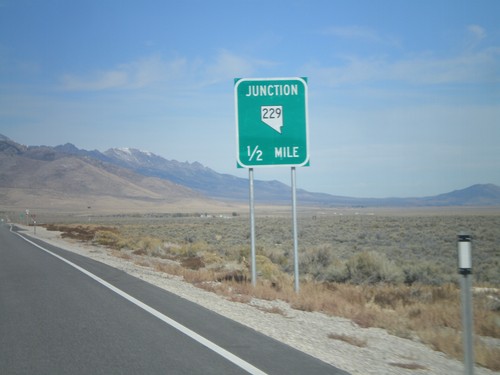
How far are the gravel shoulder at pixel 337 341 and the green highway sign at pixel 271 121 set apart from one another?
3.67 m

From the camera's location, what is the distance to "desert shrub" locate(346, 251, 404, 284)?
1872 cm

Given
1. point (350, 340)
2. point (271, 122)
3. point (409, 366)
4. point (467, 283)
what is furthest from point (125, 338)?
point (271, 122)

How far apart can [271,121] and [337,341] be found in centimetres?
708

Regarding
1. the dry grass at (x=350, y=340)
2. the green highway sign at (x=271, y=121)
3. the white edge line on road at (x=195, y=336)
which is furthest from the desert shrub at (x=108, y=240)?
the dry grass at (x=350, y=340)

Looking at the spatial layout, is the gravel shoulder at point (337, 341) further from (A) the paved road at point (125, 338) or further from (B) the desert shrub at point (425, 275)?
(B) the desert shrub at point (425, 275)

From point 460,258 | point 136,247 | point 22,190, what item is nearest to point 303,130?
point 460,258

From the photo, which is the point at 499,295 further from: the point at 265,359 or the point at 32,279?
the point at 32,279

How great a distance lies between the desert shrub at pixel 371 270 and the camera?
18719 mm

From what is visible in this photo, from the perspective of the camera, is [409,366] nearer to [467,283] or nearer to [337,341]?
[337,341]

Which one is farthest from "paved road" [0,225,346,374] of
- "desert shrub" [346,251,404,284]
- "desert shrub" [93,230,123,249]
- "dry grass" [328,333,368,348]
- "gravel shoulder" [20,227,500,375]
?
"desert shrub" [93,230,123,249]

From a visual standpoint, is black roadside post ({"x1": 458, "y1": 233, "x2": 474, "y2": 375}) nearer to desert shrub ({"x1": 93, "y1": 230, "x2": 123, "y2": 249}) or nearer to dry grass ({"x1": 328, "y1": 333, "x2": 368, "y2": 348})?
dry grass ({"x1": 328, "y1": 333, "x2": 368, "y2": 348})

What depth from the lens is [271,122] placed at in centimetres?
1465

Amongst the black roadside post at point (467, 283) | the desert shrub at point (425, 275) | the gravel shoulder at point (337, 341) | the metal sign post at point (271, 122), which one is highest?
the metal sign post at point (271, 122)

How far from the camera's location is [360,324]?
10.6 m
